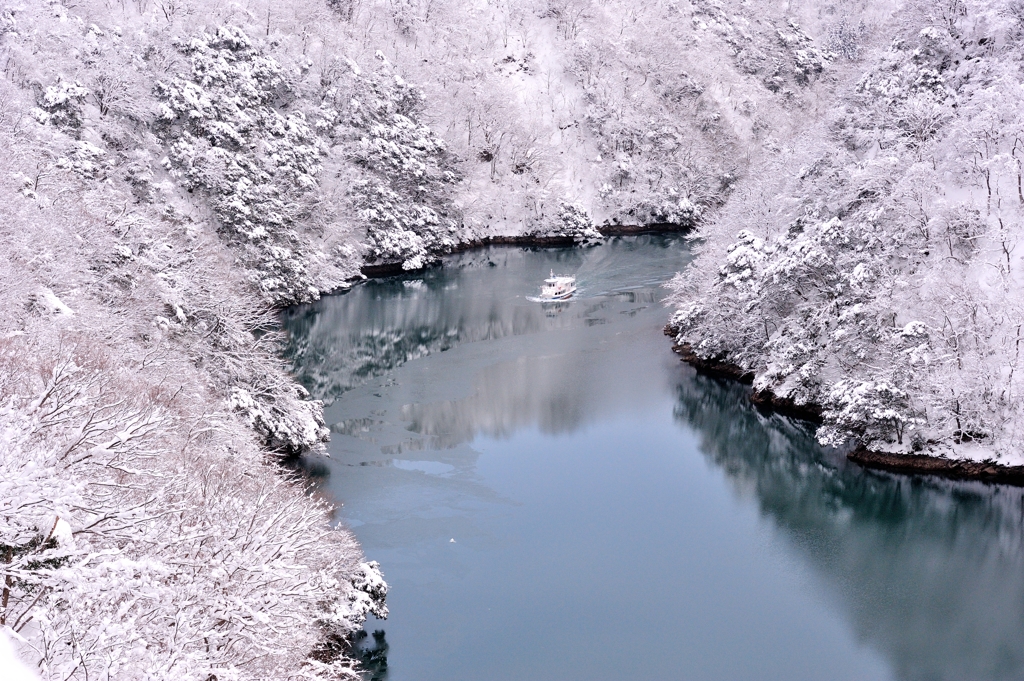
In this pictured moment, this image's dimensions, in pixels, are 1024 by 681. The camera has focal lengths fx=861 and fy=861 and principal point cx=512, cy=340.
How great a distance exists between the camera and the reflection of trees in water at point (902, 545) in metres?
22.6

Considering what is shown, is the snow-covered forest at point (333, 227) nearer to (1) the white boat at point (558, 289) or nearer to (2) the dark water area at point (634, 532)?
(2) the dark water area at point (634, 532)

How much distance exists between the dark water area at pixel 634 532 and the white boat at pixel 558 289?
33.0 ft

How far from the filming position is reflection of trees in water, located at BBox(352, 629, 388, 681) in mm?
21172

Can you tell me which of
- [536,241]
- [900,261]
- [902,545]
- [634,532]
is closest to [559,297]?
[536,241]

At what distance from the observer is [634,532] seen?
28.8m

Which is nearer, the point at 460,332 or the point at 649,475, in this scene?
the point at 649,475

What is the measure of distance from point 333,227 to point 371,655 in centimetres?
4641

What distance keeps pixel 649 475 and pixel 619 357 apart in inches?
527

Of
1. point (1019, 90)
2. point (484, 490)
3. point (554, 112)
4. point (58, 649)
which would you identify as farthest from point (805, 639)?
point (554, 112)

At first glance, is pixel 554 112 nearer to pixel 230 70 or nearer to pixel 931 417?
pixel 230 70

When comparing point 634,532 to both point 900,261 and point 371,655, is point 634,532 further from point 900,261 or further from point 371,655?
point 900,261

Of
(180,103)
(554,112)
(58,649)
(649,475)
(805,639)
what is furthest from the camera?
(554,112)

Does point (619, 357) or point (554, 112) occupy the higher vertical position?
point (554, 112)

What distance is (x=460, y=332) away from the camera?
51.4 metres
